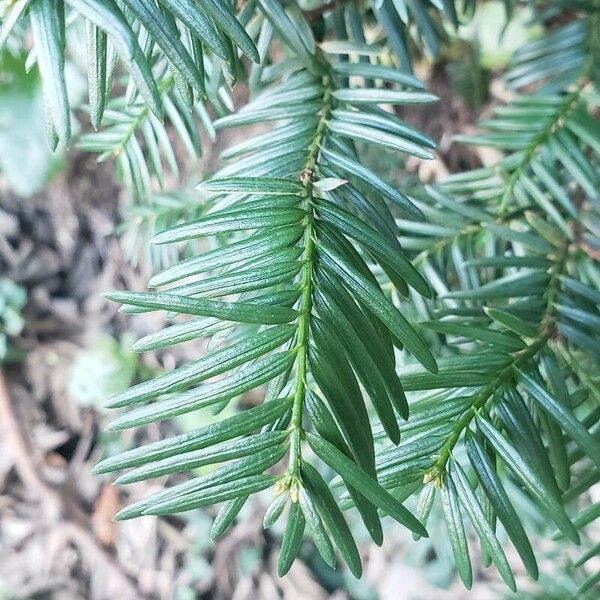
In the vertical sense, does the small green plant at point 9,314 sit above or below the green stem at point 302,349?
below

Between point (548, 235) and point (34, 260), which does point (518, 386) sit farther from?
point (34, 260)

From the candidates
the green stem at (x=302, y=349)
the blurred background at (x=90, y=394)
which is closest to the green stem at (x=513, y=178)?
the green stem at (x=302, y=349)

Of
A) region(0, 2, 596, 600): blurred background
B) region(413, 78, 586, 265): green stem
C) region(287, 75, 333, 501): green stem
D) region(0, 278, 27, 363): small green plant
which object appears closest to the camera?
region(287, 75, 333, 501): green stem

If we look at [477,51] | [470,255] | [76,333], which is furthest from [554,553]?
[76,333]

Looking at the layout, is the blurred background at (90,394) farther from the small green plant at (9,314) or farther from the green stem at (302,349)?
the green stem at (302,349)

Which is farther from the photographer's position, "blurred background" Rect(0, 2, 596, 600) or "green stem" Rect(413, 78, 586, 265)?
"blurred background" Rect(0, 2, 596, 600)

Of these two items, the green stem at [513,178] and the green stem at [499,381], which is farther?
the green stem at [513,178]

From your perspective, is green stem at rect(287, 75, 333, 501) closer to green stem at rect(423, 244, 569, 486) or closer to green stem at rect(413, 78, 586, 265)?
green stem at rect(423, 244, 569, 486)

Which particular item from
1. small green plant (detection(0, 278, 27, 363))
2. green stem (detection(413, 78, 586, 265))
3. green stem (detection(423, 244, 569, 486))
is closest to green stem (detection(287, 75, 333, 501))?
green stem (detection(423, 244, 569, 486))

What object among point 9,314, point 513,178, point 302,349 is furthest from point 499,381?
point 9,314
